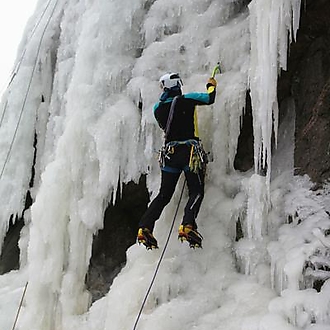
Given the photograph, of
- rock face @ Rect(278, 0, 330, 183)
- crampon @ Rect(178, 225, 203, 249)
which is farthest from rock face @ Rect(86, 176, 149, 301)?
rock face @ Rect(278, 0, 330, 183)

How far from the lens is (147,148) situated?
193 inches

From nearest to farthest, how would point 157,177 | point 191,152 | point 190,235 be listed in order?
point 190,235
point 191,152
point 157,177

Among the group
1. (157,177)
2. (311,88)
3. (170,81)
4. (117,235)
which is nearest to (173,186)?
(157,177)

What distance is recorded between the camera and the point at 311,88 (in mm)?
4293

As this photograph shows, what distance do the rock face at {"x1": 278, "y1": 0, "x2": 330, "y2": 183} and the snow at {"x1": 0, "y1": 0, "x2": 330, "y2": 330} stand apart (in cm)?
13

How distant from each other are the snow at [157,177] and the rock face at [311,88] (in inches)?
5.0

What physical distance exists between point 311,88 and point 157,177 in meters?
1.56

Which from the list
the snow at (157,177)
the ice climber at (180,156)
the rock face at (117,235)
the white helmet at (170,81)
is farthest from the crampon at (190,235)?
the rock face at (117,235)

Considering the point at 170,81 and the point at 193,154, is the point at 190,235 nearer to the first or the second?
the point at 193,154

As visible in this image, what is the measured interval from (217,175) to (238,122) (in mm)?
477

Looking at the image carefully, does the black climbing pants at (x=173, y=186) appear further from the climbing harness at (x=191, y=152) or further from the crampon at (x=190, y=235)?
the crampon at (x=190, y=235)

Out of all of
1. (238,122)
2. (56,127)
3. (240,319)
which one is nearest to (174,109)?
(238,122)

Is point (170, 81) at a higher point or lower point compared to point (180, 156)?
higher

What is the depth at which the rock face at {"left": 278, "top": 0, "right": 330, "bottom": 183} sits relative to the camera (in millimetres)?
3982
